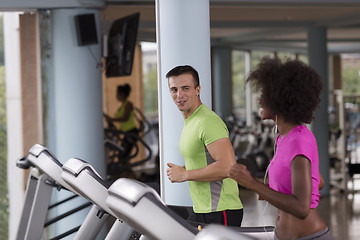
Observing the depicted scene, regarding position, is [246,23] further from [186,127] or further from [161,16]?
[186,127]

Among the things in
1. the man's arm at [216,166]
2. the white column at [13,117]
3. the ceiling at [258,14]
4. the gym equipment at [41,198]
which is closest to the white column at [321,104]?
the ceiling at [258,14]

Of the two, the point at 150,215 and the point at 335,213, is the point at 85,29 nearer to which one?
the point at 335,213

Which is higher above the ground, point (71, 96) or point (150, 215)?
point (71, 96)

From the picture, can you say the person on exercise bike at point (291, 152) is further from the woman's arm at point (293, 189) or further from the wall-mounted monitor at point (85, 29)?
the wall-mounted monitor at point (85, 29)

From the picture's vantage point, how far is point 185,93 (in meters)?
2.64

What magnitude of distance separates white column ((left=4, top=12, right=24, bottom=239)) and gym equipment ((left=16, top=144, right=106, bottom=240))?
2420 millimetres

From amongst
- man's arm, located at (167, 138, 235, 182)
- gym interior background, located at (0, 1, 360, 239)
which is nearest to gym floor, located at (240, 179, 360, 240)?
gym interior background, located at (0, 1, 360, 239)

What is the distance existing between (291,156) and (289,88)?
0.21 meters

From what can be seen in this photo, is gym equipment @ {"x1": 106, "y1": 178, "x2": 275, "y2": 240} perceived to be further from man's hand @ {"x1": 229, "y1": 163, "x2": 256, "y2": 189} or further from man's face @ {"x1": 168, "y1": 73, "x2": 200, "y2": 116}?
man's face @ {"x1": 168, "y1": 73, "x2": 200, "y2": 116}

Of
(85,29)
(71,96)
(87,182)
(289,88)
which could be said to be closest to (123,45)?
(85,29)

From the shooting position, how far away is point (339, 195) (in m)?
8.11

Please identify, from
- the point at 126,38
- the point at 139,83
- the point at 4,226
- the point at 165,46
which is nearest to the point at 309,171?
the point at 165,46

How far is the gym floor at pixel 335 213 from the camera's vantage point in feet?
19.3

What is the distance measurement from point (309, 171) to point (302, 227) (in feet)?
0.61
